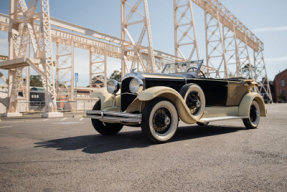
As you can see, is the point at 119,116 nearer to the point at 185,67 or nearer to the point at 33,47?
the point at 185,67

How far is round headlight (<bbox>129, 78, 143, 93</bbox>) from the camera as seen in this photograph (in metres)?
4.16

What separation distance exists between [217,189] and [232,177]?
38cm

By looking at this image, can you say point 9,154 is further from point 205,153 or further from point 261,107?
point 261,107

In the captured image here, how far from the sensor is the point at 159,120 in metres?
4.02

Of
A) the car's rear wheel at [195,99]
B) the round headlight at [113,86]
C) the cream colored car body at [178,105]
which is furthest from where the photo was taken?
the round headlight at [113,86]

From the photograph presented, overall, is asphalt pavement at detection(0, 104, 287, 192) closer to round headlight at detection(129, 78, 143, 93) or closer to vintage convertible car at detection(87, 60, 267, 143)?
vintage convertible car at detection(87, 60, 267, 143)

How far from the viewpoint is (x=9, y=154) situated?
10.7 ft

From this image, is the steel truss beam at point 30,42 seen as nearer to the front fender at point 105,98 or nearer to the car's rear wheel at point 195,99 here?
the front fender at point 105,98

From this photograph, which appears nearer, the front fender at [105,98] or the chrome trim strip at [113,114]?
the chrome trim strip at [113,114]

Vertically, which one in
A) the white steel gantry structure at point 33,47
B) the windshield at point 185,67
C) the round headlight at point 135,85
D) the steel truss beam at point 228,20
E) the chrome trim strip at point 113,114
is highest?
the steel truss beam at point 228,20

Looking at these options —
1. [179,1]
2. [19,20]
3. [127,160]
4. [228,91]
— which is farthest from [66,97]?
[127,160]

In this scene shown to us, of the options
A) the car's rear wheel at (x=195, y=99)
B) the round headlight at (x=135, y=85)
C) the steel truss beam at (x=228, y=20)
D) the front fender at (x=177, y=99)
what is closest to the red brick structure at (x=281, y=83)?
the steel truss beam at (x=228, y=20)

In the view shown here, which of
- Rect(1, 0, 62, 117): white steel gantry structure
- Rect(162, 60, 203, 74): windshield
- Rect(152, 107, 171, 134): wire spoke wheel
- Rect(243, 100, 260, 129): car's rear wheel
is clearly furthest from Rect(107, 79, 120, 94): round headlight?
Rect(1, 0, 62, 117): white steel gantry structure

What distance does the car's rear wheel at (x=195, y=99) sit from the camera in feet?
15.3
